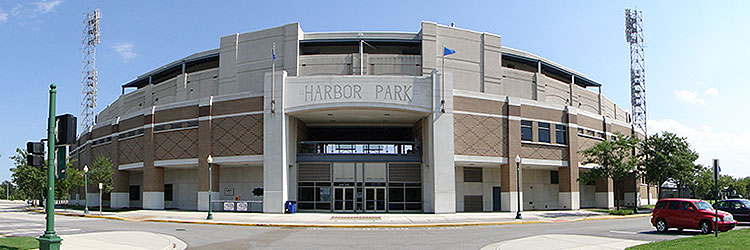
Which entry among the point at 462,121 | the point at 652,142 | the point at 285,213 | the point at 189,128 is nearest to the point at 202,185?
the point at 189,128

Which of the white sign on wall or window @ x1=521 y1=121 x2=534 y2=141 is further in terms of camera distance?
window @ x1=521 y1=121 x2=534 y2=141

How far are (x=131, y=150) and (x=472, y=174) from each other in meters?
29.6

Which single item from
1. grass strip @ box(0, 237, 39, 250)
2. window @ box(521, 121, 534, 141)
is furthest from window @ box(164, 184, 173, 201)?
window @ box(521, 121, 534, 141)

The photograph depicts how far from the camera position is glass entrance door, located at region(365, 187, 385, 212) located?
4188 centimetres

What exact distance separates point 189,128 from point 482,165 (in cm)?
2330

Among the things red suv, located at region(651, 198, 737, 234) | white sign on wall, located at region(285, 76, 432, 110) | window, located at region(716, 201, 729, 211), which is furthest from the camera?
white sign on wall, located at region(285, 76, 432, 110)

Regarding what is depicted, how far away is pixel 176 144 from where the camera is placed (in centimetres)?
4375

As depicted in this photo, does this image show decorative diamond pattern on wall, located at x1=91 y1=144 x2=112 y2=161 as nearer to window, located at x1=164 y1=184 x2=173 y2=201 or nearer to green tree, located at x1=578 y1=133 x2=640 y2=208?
window, located at x1=164 y1=184 x2=173 y2=201

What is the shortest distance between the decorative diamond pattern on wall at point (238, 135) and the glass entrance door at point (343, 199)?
6.70 metres

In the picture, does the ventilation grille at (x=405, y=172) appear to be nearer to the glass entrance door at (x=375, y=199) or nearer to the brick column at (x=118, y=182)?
the glass entrance door at (x=375, y=199)

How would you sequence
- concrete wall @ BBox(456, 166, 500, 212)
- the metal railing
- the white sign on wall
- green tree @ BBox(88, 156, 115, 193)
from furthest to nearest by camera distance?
green tree @ BBox(88, 156, 115, 193)
concrete wall @ BBox(456, 166, 500, 212)
the metal railing
the white sign on wall

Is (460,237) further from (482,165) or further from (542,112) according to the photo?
(542,112)

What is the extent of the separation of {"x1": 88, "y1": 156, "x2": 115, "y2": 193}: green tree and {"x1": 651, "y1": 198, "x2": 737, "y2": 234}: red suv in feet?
137

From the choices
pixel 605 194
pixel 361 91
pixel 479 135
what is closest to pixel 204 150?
pixel 361 91
